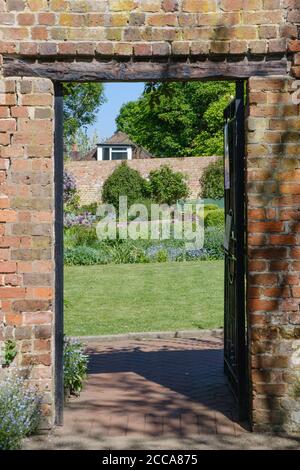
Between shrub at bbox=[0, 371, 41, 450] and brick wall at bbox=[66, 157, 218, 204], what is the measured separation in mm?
30141

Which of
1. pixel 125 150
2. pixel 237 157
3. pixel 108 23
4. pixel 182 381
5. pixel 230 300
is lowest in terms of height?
pixel 182 381

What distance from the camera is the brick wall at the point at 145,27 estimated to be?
5.64m

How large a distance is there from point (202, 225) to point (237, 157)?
1869 cm

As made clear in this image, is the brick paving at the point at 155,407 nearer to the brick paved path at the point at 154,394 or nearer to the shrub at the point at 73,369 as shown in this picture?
the brick paved path at the point at 154,394

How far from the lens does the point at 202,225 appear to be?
81.0 feet

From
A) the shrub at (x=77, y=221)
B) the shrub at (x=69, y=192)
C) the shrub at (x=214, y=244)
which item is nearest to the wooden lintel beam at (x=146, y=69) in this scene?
the shrub at (x=214, y=244)

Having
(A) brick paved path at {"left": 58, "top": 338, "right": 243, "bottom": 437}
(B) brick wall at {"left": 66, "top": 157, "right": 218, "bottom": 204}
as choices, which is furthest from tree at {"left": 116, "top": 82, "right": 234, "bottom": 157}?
(A) brick paved path at {"left": 58, "top": 338, "right": 243, "bottom": 437}

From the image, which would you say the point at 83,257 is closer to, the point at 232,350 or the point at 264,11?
the point at 232,350

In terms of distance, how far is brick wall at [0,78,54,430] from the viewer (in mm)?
5711

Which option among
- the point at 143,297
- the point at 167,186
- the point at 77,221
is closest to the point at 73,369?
the point at 143,297

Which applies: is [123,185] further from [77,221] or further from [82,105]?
[82,105]

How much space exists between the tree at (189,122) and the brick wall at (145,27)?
136 feet

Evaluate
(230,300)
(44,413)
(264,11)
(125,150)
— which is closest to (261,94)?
(264,11)

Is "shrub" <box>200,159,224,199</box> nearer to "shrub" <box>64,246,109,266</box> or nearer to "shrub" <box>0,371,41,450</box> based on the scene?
"shrub" <box>64,246,109,266</box>
